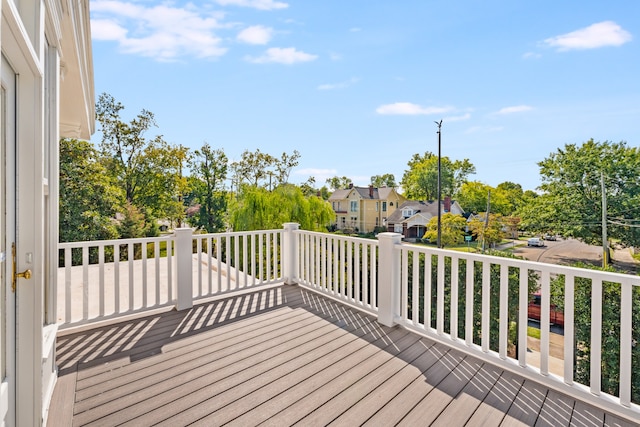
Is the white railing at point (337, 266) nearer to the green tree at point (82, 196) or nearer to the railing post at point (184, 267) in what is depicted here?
the railing post at point (184, 267)

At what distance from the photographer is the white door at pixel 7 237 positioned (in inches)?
42.8

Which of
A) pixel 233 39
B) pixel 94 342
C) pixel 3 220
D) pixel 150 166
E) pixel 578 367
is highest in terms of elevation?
pixel 233 39

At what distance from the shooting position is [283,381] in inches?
81.4

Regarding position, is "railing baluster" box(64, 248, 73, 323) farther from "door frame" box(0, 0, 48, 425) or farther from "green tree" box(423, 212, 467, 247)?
"green tree" box(423, 212, 467, 247)

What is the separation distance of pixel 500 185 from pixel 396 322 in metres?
30.9

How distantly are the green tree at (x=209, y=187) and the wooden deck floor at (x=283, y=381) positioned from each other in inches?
590

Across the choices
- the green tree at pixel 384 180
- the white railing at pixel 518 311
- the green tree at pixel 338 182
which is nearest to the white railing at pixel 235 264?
the white railing at pixel 518 311

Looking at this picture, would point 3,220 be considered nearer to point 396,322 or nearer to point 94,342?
point 94,342

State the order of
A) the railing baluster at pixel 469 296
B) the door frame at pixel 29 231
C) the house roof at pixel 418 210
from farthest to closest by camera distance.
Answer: the house roof at pixel 418 210, the railing baluster at pixel 469 296, the door frame at pixel 29 231

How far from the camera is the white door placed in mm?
1086

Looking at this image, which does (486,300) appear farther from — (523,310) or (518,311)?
(518,311)

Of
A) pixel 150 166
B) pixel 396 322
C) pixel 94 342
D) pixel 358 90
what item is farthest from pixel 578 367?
pixel 150 166

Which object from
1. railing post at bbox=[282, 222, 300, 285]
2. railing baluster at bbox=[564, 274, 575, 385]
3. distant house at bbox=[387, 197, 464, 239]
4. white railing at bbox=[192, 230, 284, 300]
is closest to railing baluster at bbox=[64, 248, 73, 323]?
white railing at bbox=[192, 230, 284, 300]

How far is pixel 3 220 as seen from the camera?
43.4 inches
